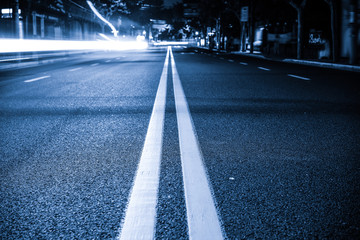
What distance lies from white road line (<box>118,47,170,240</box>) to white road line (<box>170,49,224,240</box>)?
0.67 feet

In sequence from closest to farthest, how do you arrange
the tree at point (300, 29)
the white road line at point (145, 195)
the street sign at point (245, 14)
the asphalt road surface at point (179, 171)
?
the white road line at point (145, 195) → the asphalt road surface at point (179, 171) → the tree at point (300, 29) → the street sign at point (245, 14)

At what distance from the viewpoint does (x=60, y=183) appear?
3072 millimetres

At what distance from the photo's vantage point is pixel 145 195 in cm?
278

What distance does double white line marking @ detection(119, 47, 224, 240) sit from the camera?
2.24m

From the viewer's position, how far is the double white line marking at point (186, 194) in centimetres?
224

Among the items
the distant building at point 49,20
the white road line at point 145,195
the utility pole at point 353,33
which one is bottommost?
the white road line at point 145,195

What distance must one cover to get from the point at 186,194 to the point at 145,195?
26cm

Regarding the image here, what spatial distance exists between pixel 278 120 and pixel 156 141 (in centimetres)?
199

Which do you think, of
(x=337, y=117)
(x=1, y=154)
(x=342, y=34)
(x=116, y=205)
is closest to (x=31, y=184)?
(x=116, y=205)

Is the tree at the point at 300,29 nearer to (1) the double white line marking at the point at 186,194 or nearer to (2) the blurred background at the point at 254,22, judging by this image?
(2) the blurred background at the point at 254,22

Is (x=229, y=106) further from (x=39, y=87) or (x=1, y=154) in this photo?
(x=39, y=87)

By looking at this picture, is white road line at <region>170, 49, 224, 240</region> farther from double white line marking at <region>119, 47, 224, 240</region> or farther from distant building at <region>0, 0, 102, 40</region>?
distant building at <region>0, 0, 102, 40</region>

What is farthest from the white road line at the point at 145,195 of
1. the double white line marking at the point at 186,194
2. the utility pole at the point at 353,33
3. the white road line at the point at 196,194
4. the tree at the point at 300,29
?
the tree at the point at 300,29

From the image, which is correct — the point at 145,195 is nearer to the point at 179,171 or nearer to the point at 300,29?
the point at 179,171
